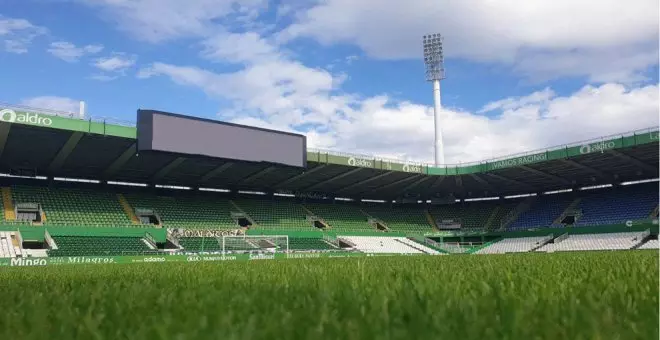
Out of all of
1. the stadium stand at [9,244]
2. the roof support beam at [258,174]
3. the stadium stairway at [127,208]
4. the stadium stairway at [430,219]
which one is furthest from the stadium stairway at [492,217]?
the stadium stand at [9,244]

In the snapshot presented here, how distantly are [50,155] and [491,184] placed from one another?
39.9m

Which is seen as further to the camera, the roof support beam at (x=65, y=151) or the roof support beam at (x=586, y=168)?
the roof support beam at (x=586, y=168)

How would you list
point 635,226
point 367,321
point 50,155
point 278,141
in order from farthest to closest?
1. point 635,226
2. point 278,141
3. point 50,155
4. point 367,321

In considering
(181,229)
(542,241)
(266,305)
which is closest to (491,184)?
(542,241)

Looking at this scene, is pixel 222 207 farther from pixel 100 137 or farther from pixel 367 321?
pixel 367 321

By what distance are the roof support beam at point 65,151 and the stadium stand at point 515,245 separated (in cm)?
3372

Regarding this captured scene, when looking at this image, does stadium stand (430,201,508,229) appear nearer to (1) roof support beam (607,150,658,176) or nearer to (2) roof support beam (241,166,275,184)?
(1) roof support beam (607,150,658,176)

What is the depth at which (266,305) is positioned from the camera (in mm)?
2236

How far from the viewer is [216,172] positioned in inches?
1503

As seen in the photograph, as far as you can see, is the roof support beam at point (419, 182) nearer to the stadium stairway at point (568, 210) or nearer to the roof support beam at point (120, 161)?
the stadium stairway at point (568, 210)

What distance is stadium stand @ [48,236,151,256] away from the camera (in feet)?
92.0

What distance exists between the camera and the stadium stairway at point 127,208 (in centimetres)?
3609

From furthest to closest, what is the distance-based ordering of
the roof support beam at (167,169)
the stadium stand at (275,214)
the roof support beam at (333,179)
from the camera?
the stadium stand at (275,214) < the roof support beam at (333,179) < the roof support beam at (167,169)

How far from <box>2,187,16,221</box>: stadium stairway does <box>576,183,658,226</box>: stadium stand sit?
45876 mm
